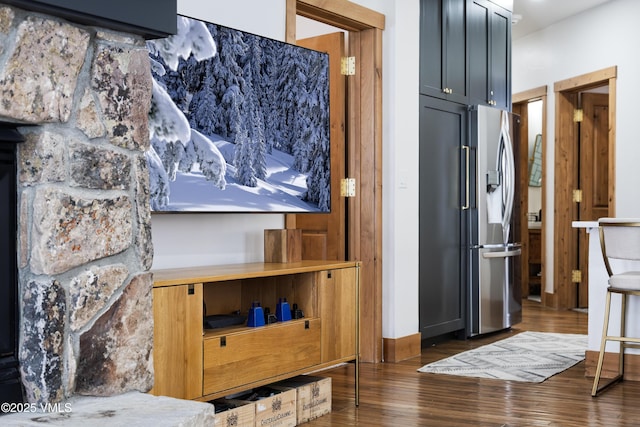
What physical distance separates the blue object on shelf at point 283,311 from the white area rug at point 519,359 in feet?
4.85

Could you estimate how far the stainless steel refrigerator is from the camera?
5711mm

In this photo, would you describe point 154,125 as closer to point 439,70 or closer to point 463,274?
point 439,70

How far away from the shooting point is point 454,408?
11.9 ft

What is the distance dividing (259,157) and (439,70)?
2346 mm

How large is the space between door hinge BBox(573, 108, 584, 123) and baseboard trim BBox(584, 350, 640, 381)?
386 centimetres

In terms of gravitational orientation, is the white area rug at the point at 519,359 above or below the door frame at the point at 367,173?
below

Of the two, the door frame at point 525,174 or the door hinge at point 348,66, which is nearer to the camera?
the door hinge at point 348,66

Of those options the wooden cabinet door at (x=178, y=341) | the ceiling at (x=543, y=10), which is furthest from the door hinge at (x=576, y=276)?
the wooden cabinet door at (x=178, y=341)

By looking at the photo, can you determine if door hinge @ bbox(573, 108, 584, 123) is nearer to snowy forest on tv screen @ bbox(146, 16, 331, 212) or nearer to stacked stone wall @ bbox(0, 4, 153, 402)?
snowy forest on tv screen @ bbox(146, 16, 331, 212)

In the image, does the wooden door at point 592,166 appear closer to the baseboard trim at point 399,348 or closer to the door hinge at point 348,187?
the baseboard trim at point 399,348

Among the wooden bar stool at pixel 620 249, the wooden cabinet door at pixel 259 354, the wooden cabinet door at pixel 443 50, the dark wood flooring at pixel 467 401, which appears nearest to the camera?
the wooden cabinet door at pixel 259 354

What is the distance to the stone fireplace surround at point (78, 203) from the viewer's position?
6.66 ft

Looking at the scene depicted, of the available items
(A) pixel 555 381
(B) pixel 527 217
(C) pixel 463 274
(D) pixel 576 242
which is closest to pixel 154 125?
(A) pixel 555 381

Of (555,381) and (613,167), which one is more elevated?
(613,167)
